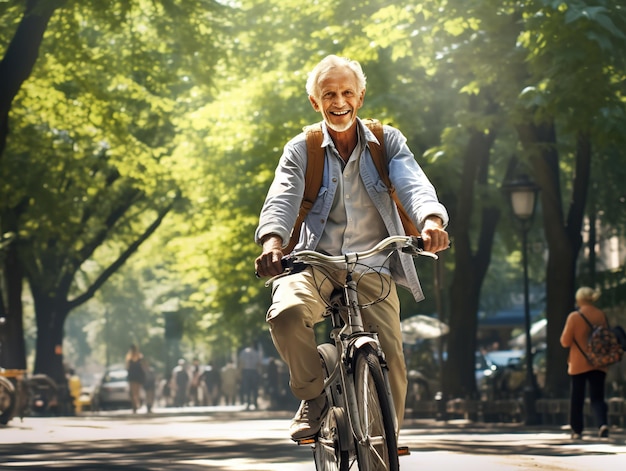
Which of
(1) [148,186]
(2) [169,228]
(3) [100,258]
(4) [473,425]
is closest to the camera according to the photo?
(4) [473,425]

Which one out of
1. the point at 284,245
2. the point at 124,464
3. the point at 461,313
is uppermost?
the point at 461,313

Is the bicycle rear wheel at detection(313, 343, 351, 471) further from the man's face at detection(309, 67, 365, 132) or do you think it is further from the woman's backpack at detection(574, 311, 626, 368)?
the woman's backpack at detection(574, 311, 626, 368)

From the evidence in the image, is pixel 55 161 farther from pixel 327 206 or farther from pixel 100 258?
pixel 327 206

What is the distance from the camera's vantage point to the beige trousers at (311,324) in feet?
22.0

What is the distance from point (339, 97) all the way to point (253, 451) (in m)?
7.38

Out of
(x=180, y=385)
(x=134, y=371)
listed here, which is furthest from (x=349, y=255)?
(x=180, y=385)

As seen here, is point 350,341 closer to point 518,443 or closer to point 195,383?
point 518,443

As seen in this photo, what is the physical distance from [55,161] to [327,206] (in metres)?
25.3

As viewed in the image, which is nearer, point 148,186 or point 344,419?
point 344,419

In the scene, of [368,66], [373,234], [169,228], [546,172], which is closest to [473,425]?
[546,172]

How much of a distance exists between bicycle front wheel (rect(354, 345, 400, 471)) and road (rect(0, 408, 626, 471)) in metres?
4.39

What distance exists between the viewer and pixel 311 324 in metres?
6.80

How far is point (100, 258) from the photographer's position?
166 ft

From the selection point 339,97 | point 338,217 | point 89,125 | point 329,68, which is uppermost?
point 89,125
